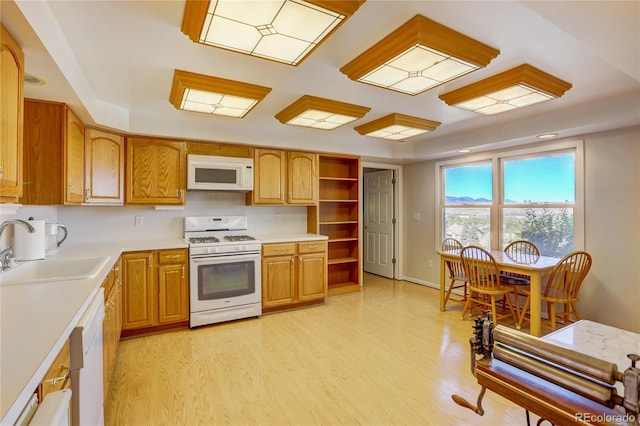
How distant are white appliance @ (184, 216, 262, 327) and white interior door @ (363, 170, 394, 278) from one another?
2.84 meters

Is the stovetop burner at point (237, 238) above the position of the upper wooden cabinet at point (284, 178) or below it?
below

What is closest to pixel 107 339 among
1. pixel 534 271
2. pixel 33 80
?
pixel 33 80

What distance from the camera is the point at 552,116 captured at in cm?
330

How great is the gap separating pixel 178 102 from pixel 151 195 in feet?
4.03

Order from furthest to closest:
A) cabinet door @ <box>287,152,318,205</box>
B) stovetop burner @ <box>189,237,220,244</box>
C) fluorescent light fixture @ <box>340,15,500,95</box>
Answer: cabinet door @ <box>287,152,318,205</box>
stovetop burner @ <box>189,237,220,244</box>
fluorescent light fixture @ <box>340,15,500,95</box>

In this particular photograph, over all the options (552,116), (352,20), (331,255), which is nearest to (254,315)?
(331,255)

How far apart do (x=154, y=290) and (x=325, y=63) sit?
271 cm

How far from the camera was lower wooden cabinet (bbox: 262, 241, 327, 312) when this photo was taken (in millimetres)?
3816

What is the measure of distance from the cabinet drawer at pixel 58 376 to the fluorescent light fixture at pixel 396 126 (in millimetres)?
3203

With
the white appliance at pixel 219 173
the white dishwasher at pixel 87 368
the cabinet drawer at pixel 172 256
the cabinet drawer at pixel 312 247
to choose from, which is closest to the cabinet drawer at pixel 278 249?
the cabinet drawer at pixel 312 247

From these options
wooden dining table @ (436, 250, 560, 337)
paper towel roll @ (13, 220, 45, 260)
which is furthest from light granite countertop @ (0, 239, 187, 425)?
wooden dining table @ (436, 250, 560, 337)

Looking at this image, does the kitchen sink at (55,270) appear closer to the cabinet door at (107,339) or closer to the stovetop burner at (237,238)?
the cabinet door at (107,339)

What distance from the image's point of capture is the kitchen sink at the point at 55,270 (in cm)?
185

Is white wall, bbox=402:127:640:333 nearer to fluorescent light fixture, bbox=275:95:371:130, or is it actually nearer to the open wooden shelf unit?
fluorescent light fixture, bbox=275:95:371:130
